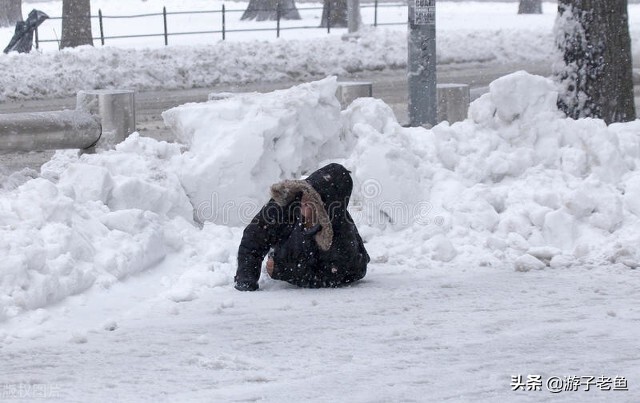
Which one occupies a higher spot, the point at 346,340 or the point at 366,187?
the point at 366,187

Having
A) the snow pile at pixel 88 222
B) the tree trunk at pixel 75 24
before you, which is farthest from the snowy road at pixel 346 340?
the tree trunk at pixel 75 24

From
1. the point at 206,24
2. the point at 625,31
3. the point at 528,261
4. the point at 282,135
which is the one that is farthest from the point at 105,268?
the point at 206,24

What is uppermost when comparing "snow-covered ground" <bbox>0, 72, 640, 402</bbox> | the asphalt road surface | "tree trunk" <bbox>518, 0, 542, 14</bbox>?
"tree trunk" <bbox>518, 0, 542, 14</bbox>

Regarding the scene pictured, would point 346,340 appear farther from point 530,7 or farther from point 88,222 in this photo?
point 530,7

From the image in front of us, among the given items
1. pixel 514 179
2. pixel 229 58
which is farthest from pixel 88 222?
pixel 229 58

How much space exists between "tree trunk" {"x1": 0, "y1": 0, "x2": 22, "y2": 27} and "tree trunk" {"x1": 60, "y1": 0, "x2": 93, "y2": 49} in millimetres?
10537

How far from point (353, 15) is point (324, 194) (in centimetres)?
1903

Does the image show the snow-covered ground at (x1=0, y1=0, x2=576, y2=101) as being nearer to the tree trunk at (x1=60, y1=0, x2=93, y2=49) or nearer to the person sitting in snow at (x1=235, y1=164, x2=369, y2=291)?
the tree trunk at (x1=60, y1=0, x2=93, y2=49)

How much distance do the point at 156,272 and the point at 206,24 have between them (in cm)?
2973

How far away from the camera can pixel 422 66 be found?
32.3ft

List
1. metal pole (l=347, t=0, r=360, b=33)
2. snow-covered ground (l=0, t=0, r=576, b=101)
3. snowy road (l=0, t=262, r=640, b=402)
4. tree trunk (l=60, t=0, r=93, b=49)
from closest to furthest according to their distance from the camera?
1. snowy road (l=0, t=262, r=640, b=402)
2. snow-covered ground (l=0, t=0, r=576, b=101)
3. tree trunk (l=60, t=0, r=93, b=49)
4. metal pole (l=347, t=0, r=360, b=33)

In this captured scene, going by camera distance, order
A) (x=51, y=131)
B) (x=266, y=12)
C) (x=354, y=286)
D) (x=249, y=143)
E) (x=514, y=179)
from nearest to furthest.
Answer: (x=354, y=286)
(x=249, y=143)
(x=51, y=131)
(x=514, y=179)
(x=266, y=12)

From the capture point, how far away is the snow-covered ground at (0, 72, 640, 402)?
5.02 m

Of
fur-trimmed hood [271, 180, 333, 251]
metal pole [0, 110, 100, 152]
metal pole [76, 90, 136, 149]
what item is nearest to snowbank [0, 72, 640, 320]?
metal pole [0, 110, 100, 152]
